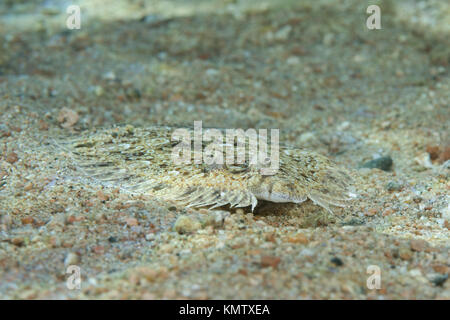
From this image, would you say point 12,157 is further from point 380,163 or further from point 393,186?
point 380,163

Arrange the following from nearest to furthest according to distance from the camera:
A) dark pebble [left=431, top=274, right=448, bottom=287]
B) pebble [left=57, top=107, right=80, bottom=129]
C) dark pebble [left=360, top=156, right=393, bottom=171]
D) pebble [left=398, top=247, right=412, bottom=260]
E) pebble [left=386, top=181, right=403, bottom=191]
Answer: dark pebble [left=431, top=274, right=448, bottom=287]
pebble [left=398, top=247, right=412, bottom=260]
pebble [left=386, top=181, right=403, bottom=191]
dark pebble [left=360, top=156, right=393, bottom=171]
pebble [left=57, top=107, right=80, bottom=129]

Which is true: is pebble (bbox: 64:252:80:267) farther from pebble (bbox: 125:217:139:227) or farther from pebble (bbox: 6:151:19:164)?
pebble (bbox: 6:151:19:164)

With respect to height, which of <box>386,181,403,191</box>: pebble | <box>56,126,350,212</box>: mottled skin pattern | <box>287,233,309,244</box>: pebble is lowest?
<box>287,233,309,244</box>: pebble

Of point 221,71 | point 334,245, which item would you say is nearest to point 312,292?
point 334,245

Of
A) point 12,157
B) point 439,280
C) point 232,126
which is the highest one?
point 232,126

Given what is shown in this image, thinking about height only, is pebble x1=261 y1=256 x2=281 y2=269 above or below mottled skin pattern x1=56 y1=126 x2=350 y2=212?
below

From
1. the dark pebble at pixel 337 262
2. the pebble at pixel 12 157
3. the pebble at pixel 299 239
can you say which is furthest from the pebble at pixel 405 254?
the pebble at pixel 12 157

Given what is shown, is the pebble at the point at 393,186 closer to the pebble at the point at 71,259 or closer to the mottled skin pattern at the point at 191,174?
the mottled skin pattern at the point at 191,174

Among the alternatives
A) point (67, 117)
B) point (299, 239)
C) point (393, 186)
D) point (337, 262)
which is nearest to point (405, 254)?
point (337, 262)

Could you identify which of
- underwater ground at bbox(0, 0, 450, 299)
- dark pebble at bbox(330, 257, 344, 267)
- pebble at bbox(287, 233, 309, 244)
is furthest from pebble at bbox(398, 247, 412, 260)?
pebble at bbox(287, 233, 309, 244)
